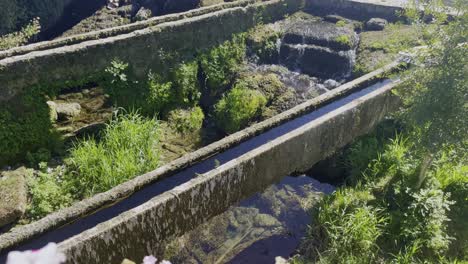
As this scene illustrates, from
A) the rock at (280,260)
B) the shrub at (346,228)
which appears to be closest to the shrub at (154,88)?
the shrub at (346,228)

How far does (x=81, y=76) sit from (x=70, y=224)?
3.62 metres

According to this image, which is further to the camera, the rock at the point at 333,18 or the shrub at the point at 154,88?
the rock at the point at 333,18

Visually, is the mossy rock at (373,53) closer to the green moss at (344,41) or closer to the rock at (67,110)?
the green moss at (344,41)

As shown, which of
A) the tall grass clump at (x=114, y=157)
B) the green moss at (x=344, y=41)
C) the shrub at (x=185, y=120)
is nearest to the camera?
the tall grass clump at (x=114, y=157)

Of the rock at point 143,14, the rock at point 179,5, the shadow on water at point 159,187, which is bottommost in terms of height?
the shadow on water at point 159,187

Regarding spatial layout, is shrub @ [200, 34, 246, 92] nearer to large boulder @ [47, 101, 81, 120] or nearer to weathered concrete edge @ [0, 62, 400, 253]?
weathered concrete edge @ [0, 62, 400, 253]

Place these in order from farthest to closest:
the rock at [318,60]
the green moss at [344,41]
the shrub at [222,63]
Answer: the green moss at [344,41]
the rock at [318,60]
the shrub at [222,63]

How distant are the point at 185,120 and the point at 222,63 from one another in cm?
212

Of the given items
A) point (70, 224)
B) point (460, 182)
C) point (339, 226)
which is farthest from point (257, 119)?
point (70, 224)

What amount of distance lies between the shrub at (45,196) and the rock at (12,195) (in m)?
0.12

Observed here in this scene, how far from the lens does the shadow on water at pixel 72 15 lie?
41.1 feet

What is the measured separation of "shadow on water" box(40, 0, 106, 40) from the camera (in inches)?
494

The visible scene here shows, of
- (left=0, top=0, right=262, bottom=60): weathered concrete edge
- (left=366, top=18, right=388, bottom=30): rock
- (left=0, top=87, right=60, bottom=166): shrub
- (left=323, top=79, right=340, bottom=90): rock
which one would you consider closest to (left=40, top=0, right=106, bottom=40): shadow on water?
(left=0, top=0, right=262, bottom=60): weathered concrete edge

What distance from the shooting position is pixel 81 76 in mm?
7840
